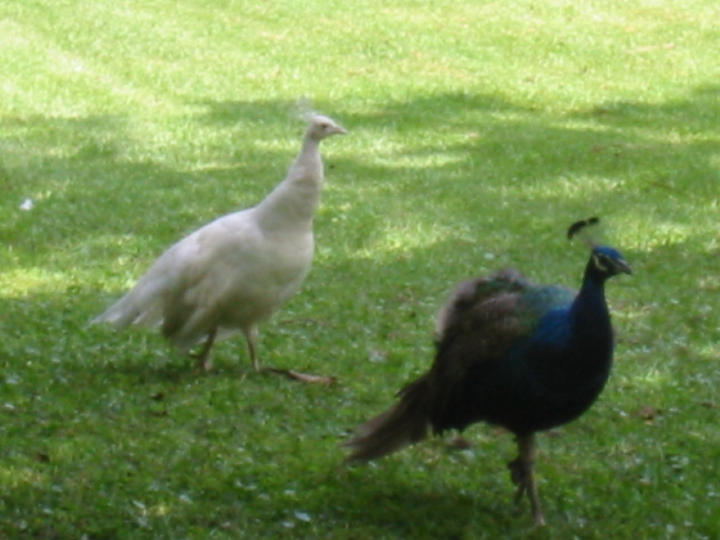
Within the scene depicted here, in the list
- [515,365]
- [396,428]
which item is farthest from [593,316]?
[396,428]

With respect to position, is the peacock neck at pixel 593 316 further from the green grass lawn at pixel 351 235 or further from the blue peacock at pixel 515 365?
the green grass lawn at pixel 351 235

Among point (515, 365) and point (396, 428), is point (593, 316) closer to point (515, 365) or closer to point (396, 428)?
point (515, 365)

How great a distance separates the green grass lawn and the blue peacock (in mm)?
322

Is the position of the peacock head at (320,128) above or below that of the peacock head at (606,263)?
below

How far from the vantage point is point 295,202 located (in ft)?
25.6

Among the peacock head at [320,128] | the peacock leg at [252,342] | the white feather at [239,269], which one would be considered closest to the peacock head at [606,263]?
the white feather at [239,269]

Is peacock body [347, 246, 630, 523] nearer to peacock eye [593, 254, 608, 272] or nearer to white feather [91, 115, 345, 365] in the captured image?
peacock eye [593, 254, 608, 272]

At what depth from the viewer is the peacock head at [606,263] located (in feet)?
18.4

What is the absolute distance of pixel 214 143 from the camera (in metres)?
15.3

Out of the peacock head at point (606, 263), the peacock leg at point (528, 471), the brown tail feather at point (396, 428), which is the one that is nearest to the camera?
the peacock head at point (606, 263)

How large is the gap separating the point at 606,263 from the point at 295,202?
8.30 ft

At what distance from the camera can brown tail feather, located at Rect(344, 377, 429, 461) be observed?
6250 mm

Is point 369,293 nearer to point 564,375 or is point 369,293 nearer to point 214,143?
point 564,375

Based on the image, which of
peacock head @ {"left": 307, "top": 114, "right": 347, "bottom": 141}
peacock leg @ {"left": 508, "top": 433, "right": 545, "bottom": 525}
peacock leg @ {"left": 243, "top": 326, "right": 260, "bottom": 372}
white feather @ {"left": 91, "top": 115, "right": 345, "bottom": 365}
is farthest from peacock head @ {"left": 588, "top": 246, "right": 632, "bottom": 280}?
peacock leg @ {"left": 243, "top": 326, "right": 260, "bottom": 372}
